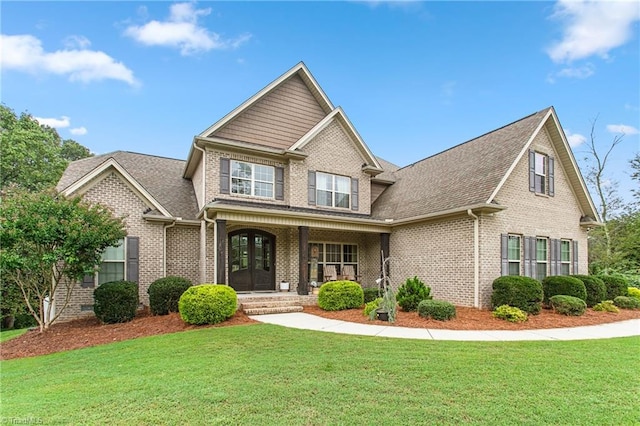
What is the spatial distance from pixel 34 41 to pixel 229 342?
14235mm

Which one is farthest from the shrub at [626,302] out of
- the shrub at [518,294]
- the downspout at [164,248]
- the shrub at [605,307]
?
the downspout at [164,248]

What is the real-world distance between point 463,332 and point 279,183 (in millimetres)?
9005

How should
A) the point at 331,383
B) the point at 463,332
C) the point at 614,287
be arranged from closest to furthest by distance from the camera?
1. the point at 331,383
2. the point at 463,332
3. the point at 614,287

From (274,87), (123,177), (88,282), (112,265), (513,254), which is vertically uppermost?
(274,87)

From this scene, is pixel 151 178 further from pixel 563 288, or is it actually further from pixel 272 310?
pixel 563 288

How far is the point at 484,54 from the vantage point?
1619cm

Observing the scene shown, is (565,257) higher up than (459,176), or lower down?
lower down

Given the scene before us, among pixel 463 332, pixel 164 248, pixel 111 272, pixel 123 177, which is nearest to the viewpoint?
pixel 463 332

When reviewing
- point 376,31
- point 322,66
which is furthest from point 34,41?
point 376,31

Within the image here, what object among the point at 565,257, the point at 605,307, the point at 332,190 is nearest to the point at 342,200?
the point at 332,190

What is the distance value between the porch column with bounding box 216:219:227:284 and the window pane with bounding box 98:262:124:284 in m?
3.68

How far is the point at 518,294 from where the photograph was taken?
10.6 m

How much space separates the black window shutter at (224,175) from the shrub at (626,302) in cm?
1551

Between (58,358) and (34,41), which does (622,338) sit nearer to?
(58,358)
